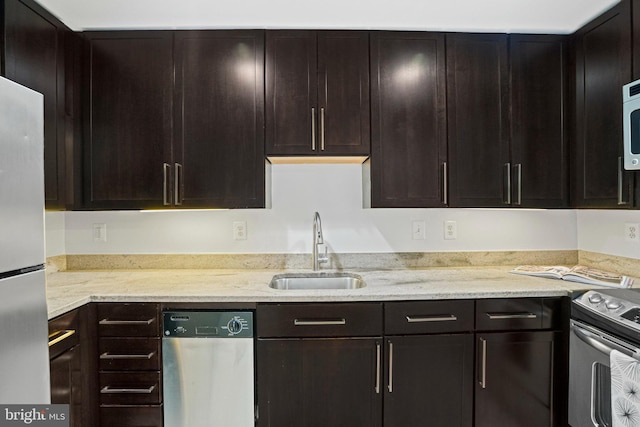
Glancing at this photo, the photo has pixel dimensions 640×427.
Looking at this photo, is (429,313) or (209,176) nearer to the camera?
(429,313)

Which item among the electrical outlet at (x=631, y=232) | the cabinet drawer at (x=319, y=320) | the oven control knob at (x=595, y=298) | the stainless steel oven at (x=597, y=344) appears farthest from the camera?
the electrical outlet at (x=631, y=232)

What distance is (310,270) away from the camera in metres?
2.26

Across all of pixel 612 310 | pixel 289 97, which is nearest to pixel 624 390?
pixel 612 310

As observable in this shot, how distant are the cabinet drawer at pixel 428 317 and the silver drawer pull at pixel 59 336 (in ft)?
4.48

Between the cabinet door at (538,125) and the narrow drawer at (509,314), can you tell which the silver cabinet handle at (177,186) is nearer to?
the narrow drawer at (509,314)

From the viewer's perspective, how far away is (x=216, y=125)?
197 cm

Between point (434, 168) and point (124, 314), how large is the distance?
1.74 metres

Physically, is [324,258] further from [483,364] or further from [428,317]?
[483,364]

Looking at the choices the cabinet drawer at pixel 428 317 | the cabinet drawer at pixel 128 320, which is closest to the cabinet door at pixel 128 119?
the cabinet drawer at pixel 128 320

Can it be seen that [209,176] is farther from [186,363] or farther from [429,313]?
[429,313]

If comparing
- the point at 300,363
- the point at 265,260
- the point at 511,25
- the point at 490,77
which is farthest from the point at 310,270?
the point at 511,25

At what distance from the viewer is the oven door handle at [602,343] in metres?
1.36

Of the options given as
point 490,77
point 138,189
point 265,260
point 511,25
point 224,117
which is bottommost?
point 265,260

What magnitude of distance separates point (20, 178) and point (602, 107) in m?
2.48
